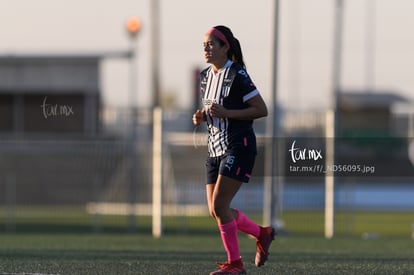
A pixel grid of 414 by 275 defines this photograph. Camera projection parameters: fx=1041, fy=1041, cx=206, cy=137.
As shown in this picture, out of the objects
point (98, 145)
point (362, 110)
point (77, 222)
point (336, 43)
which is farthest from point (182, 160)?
point (362, 110)

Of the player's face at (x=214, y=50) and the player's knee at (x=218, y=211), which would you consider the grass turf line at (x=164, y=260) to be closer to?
the player's knee at (x=218, y=211)

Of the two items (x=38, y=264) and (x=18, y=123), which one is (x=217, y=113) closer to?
(x=38, y=264)

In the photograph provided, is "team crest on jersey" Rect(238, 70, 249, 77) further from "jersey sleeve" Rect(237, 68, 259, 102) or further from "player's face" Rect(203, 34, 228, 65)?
"player's face" Rect(203, 34, 228, 65)

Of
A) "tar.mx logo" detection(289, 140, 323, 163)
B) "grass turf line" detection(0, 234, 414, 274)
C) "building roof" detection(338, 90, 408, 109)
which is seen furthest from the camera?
"building roof" detection(338, 90, 408, 109)

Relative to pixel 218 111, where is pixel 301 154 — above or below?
below

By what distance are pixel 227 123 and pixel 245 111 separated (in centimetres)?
20

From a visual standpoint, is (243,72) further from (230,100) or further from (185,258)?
(185,258)

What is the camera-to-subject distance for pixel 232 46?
343 inches

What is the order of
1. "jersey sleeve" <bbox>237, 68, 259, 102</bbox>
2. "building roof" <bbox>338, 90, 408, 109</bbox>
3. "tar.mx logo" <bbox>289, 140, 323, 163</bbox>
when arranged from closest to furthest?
"jersey sleeve" <bbox>237, 68, 259, 102</bbox> → "tar.mx logo" <bbox>289, 140, 323, 163</bbox> → "building roof" <bbox>338, 90, 408, 109</bbox>

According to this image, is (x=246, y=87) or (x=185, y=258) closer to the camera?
(x=246, y=87)

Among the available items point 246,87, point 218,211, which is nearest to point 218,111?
point 246,87

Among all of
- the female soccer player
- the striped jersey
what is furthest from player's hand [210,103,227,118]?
the striped jersey

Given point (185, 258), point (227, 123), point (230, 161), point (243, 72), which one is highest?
point (243, 72)

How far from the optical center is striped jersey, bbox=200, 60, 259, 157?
8531 mm
